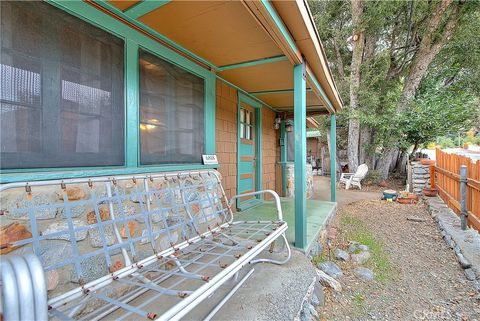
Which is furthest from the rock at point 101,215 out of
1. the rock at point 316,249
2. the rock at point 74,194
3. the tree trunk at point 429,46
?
the tree trunk at point 429,46

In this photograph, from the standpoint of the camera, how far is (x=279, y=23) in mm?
1780

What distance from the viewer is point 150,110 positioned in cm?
198

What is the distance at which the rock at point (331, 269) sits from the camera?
98.8 inches

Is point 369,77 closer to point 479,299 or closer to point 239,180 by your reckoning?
point 239,180

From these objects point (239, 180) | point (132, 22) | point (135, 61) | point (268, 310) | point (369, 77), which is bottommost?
point (268, 310)

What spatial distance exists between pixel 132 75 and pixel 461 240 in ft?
14.1

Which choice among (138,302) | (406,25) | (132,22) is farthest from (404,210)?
(406,25)

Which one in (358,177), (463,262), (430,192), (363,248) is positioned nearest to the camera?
(463,262)

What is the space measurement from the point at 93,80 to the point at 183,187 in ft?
3.26

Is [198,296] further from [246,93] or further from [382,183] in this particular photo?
[382,183]

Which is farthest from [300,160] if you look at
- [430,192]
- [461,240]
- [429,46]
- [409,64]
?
[409,64]

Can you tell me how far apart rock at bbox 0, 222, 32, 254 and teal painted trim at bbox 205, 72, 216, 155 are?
177 cm

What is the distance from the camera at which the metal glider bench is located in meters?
0.87

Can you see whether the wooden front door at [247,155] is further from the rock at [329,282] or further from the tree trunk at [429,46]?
the tree trunk at [429,46]
